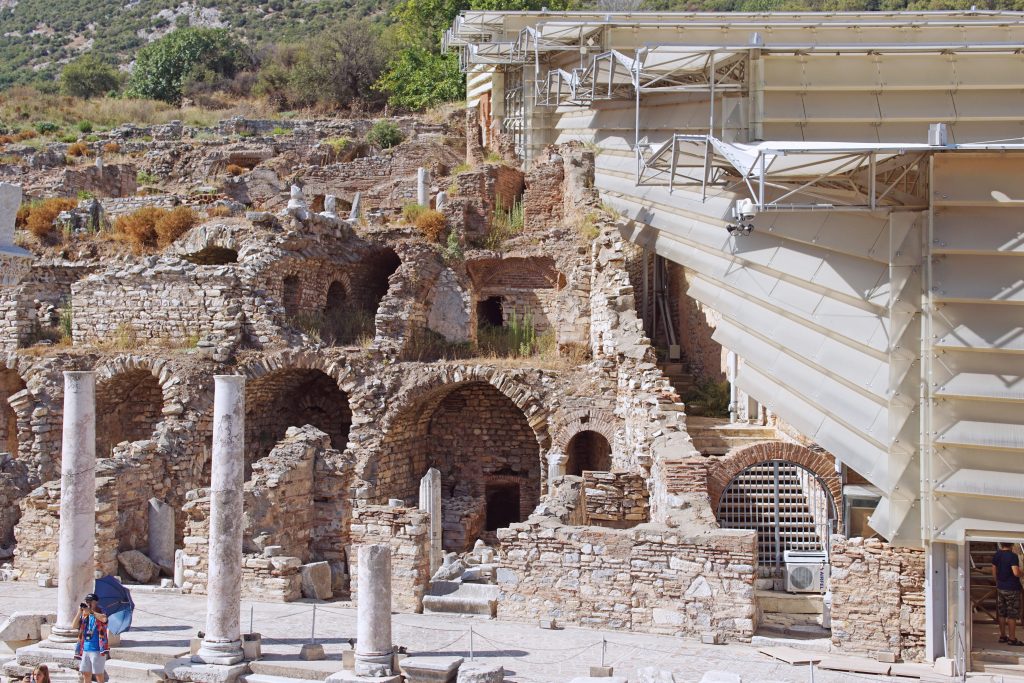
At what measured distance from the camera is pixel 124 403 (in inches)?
986

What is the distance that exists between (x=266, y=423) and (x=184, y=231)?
6.22 meters

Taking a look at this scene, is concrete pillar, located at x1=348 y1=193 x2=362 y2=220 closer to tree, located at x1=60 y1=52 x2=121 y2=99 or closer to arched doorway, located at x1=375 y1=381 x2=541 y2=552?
arched doorway, located at x1=375 y1=381 x2=541 y2=552

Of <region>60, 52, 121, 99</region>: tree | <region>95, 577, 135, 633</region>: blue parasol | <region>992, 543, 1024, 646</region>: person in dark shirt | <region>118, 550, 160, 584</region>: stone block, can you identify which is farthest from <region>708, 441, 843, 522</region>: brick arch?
<region>60, 52, 121, 99</region>: tree

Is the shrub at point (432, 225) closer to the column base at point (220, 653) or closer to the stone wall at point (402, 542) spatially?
the stone wall at point (402, 542)

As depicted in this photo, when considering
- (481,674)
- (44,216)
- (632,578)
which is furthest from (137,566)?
(44,216)

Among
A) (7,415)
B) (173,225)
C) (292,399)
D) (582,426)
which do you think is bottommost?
(582,426)

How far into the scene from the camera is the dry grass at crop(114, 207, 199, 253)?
28500 millimetres

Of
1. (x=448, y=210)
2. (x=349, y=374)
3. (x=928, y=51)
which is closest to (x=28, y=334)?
(x=349, y=374)

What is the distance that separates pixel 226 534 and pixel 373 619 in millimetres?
2335

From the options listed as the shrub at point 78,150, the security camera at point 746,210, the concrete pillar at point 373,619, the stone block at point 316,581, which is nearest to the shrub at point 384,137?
the shrub at point 78,150

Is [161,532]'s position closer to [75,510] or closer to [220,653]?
[75,510]

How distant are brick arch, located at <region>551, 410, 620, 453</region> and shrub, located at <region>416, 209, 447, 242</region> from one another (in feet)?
21.7

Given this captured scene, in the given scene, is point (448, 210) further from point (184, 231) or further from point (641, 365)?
point (641, 365)

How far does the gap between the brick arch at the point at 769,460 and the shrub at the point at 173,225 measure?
1636 centimetres
